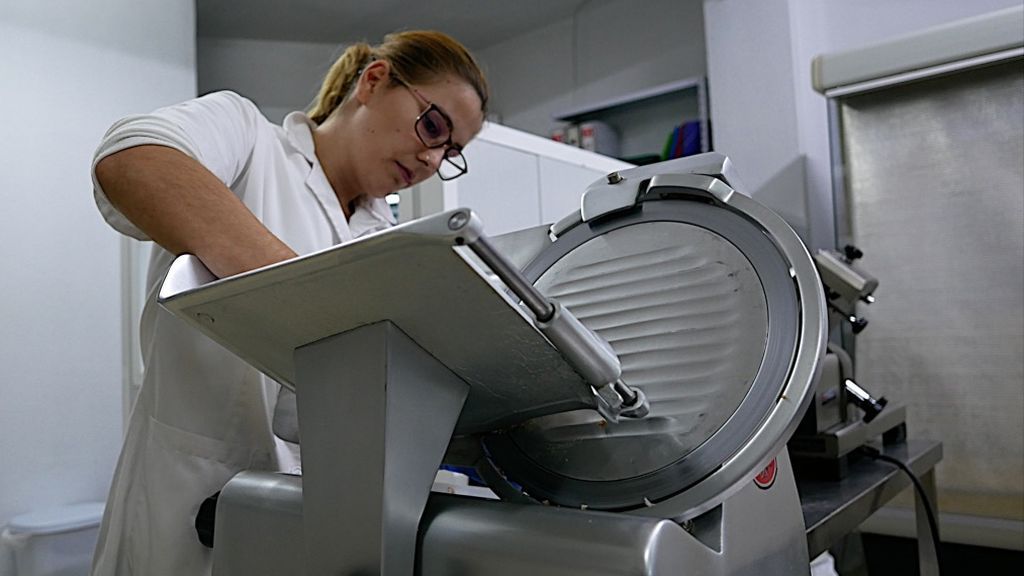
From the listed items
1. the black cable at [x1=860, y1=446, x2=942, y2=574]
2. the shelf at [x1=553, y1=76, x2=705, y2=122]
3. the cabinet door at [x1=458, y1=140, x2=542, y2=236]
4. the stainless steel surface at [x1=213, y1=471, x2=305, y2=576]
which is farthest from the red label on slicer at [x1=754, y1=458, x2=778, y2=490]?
the shelf at [x1=553, y1=76, x2=705, y2=122]

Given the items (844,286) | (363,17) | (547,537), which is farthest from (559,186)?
(363,17)

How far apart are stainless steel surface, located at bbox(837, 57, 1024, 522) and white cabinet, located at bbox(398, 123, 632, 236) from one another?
959 mm

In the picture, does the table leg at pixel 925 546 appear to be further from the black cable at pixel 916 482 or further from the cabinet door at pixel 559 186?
the cabinet door at pixel 559 186

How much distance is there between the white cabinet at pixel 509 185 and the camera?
6.24ft

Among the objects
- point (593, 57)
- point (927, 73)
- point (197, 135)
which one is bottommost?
point (197, 135)

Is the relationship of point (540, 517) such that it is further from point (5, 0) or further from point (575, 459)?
point (5, 0)

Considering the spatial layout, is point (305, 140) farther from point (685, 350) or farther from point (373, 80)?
point (685, 350)

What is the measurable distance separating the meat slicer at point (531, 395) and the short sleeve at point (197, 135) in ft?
0.69

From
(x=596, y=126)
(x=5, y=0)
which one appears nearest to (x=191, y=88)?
(x=5, y=0)

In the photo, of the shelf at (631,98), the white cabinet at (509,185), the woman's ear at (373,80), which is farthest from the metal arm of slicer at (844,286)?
the shelf at (631,98)

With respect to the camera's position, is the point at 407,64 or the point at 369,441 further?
the point at 407,64

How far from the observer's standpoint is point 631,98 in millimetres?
4098

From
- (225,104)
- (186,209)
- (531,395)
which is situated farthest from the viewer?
(225,104)

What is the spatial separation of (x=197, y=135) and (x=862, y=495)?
3.29 feet
